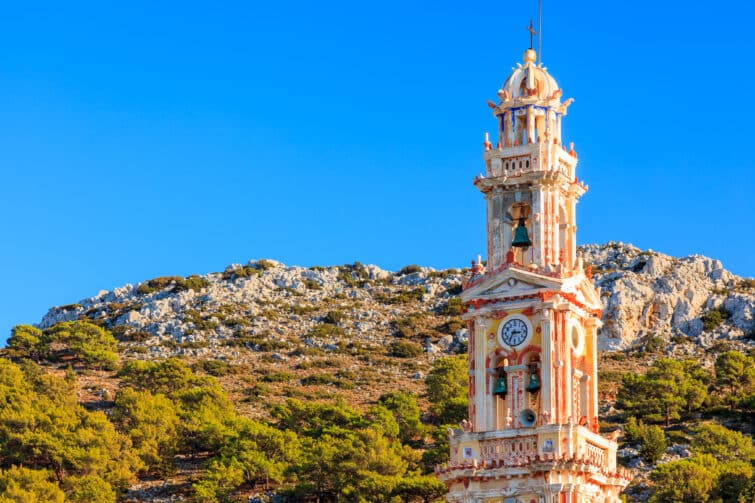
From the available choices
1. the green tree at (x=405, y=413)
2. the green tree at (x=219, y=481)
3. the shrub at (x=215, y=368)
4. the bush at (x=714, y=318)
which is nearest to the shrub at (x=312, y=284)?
the shrub at (x=215, y=368)

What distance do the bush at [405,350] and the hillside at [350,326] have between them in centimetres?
13

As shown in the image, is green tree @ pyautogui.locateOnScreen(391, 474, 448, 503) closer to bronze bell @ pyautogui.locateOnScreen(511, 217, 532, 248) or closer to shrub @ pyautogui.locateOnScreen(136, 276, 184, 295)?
bronze bell @ pyautogui.locateOnScreen(511, 217, 532, 248)

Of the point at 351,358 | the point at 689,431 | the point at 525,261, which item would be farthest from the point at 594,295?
the point at 351,358

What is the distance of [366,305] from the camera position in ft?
569

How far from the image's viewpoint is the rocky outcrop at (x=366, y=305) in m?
146

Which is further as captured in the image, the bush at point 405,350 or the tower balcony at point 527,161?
the bush at point 405,350

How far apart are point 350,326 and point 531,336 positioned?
110 metres

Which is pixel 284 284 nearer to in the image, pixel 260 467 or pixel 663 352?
pixel 663 352

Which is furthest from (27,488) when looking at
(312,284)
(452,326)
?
(312,284)

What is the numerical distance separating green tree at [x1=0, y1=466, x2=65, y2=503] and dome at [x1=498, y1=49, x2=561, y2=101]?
49532 millimetres

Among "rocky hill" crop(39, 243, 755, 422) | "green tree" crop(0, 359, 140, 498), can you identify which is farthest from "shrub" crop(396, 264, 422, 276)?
"green tree" crop(0, 359, 140, 498)

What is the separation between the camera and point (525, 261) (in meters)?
57.2

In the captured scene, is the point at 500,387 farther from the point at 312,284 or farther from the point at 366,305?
the point at 312,284

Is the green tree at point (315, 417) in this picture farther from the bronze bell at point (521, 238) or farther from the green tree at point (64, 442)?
the bronze bell at point (521, 238)
